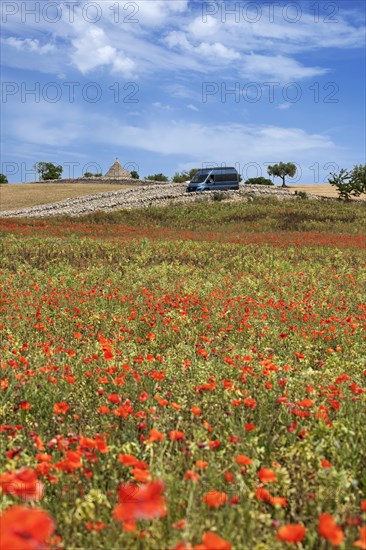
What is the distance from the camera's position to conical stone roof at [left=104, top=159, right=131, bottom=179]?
278 feet

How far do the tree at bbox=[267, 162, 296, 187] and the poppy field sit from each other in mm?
86066

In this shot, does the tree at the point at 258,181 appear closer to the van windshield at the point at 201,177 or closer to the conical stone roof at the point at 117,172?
the conical stone roof at the point at 117,172

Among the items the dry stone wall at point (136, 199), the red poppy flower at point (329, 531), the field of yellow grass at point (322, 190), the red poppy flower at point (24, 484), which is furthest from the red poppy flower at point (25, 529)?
the field of yellow grass at point (322, 190)

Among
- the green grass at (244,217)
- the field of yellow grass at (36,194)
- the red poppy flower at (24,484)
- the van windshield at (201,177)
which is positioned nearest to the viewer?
the red poppy flower at (24,484)

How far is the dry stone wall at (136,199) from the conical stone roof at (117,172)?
3246 centimetres

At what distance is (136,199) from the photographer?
47.3m

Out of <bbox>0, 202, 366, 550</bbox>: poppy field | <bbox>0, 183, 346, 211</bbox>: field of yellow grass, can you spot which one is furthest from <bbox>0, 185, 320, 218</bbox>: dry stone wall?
<bbox>0, 202, 366, 550</bbox>: poppy field

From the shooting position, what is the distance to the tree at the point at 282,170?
9812 centimetres

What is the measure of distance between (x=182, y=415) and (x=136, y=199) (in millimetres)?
43565

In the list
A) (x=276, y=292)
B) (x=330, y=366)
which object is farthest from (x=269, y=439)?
(x=276, y=292)

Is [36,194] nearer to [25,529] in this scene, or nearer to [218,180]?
[218,180]

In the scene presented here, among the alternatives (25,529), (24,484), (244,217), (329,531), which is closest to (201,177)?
(244,217)

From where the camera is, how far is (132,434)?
4270 mm

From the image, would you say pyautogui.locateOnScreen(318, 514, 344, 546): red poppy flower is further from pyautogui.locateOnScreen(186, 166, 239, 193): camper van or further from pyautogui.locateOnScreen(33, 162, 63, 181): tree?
pyautogui.locateOnScreen(33, 162, 63, 181): tree
